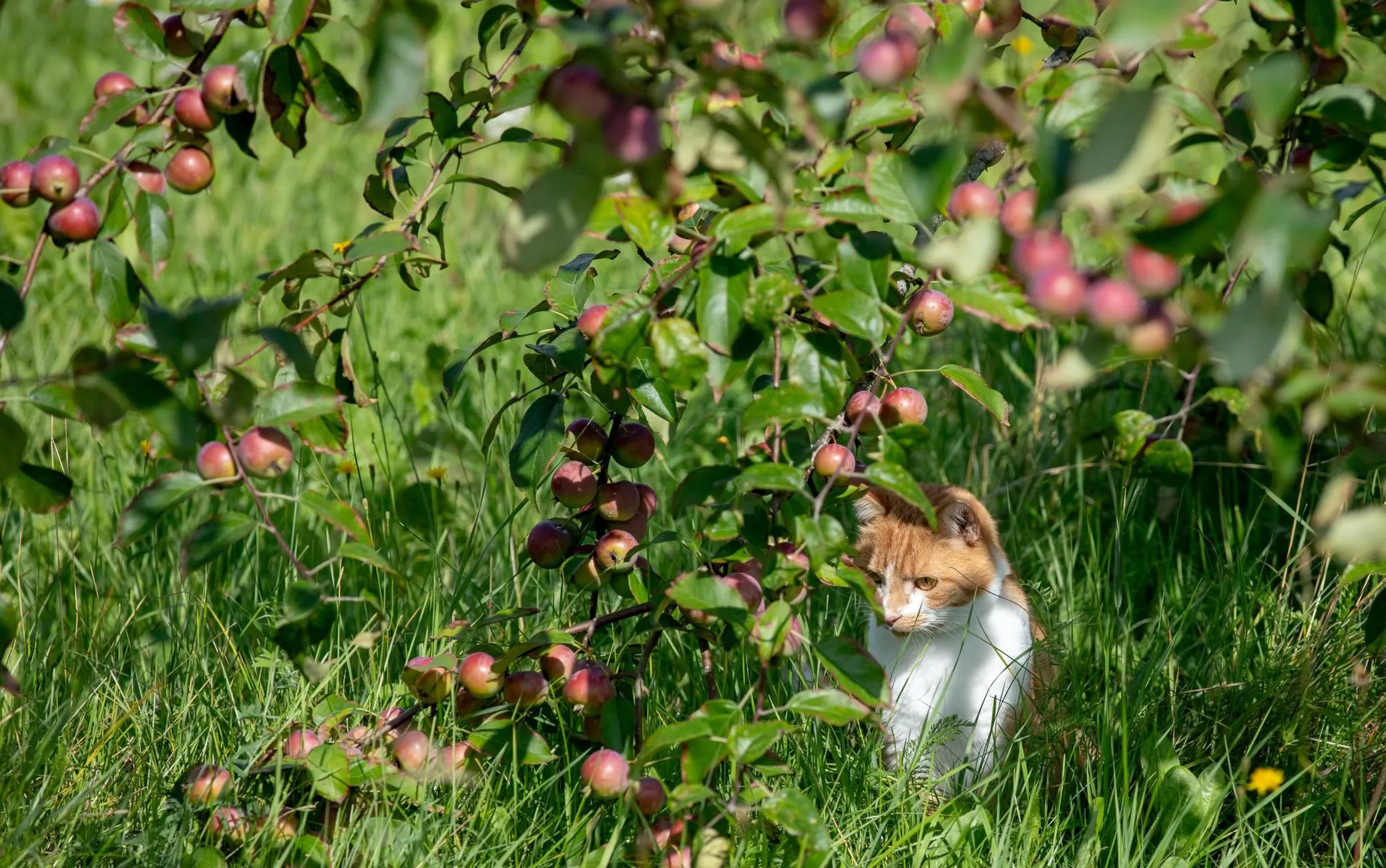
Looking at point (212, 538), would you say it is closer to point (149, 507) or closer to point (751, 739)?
point (149, 507)

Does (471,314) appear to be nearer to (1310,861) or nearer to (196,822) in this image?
(196,822)

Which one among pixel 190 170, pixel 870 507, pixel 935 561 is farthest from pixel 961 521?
pixel 190 170

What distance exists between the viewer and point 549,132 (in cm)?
472

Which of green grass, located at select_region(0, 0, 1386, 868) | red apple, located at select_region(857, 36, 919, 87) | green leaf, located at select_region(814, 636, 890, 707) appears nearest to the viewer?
red apple, located at select_region(857, 36, 919, 87)

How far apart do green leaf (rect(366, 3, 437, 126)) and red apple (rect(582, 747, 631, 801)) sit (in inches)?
31.5

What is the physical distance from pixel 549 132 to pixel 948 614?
10.1 feet

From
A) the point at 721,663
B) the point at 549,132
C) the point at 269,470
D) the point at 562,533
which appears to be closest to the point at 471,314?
the point at 549,132

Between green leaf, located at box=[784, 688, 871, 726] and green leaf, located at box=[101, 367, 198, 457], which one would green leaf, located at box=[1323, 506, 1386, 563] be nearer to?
green leaf, located at box=[784, 688, 871, 726]

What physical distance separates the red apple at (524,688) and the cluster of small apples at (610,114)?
802mm

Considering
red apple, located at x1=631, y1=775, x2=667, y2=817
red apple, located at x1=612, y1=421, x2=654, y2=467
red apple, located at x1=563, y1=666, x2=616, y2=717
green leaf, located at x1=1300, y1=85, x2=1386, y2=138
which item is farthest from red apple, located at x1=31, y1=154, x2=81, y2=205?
green leaf, located at x1=1300, y1=85, x2=1386, y2=138

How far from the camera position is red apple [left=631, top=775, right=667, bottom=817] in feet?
4.63

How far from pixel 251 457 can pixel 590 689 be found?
20.3 inches

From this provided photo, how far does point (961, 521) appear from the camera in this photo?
2125mm

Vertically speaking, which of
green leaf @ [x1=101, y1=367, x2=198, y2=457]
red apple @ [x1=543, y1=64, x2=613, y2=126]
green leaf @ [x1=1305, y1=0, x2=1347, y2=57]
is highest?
green leaf @ [x1=1305, y1=0, x2=1347, y2=57]
